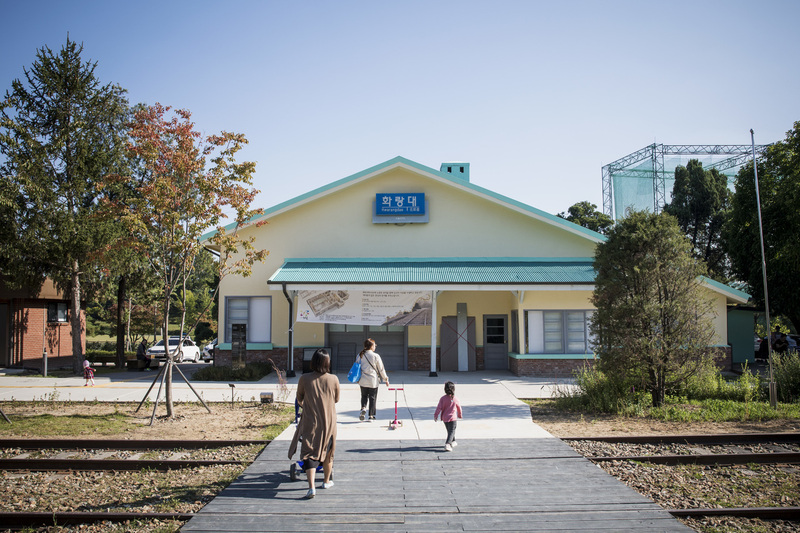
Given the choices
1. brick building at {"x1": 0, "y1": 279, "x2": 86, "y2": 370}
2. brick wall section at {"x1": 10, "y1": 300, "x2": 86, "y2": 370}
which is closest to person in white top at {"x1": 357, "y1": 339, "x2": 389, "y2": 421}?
brick building at {"x1": 0, "y1": 279, "x2": 86, "y2": 370}

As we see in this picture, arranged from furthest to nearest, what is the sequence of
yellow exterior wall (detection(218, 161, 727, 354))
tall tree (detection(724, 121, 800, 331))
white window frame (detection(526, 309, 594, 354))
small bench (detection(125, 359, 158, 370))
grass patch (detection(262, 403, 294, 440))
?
small bench (detection(125, 359, 158, 370)) < tall tree (detection(724, 121, 800, 331)) < yellow exterior wall (detection(218, 161, 727, 354)) < white window frame (detection(526, 309, 594, 354)) < grass patch (detection(262, 403, 294, 440))

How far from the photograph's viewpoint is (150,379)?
19.5 m

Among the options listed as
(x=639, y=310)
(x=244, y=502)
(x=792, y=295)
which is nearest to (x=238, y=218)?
(x=244, y=502)

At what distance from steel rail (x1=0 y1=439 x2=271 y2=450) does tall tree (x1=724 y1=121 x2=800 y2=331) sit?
21122mm

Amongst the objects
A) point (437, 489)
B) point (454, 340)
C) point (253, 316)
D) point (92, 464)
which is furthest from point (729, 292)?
point (92, 464)

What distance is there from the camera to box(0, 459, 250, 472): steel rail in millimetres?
8617

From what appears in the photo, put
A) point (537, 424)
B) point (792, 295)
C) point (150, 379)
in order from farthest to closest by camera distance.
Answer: point (792, 295) → point (150, 379) → point (537, 424)

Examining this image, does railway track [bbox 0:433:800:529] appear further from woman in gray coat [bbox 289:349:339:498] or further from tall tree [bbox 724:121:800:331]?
tall tree [bbox 724:121:800:331]

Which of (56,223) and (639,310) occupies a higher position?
(56,223)

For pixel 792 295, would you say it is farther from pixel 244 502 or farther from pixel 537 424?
pixel 244 502

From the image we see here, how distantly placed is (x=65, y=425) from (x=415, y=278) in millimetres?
10811

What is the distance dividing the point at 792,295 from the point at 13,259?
1267 inches

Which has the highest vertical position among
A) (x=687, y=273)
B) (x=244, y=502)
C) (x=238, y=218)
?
(x=238, y=218)

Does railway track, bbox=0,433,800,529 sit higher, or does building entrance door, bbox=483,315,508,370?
building entrance door, bbox=483,315,508,370
